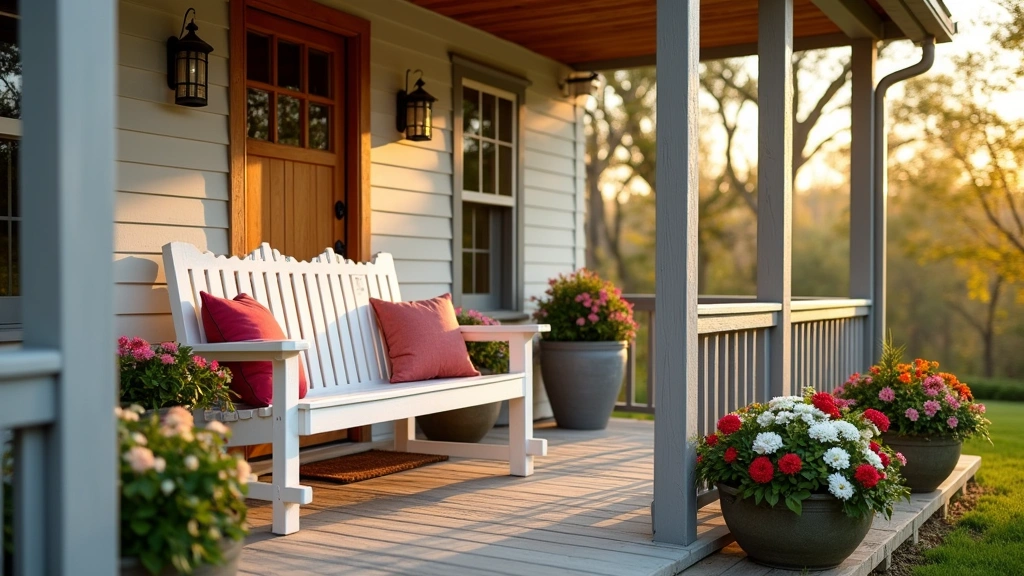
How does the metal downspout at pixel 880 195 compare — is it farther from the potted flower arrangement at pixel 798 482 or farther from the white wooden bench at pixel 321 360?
the potted flower arrangement at pixel 798 482

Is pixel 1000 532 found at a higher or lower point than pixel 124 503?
lower

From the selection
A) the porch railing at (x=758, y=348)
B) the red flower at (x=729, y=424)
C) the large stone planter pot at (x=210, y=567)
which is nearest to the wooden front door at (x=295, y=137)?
the porch railing at (x=758, y=348)

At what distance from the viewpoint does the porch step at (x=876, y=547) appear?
3.29 meters

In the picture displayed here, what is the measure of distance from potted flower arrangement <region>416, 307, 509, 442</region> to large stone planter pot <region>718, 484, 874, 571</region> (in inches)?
85.1

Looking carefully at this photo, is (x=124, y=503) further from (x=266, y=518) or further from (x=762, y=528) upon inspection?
(x=762, y=528)

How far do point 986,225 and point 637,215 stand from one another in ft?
21.3

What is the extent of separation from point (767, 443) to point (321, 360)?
1.93m

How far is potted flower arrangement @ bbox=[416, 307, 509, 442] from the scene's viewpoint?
5309mm

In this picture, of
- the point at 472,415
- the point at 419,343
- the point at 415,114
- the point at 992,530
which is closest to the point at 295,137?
the point at 415,114

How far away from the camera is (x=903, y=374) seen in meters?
4.52

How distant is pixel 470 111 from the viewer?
6.27m

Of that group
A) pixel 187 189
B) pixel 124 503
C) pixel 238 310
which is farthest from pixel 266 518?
pixel 124 503

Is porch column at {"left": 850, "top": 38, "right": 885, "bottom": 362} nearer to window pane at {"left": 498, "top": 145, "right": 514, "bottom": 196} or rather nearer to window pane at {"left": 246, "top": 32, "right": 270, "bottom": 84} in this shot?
window pane at {"left": 498, "top": 145, "right": 514, "bottom": 196}

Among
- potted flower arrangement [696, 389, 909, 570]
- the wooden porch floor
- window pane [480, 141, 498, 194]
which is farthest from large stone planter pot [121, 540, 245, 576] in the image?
window pane [480, 141, 498, 194]
